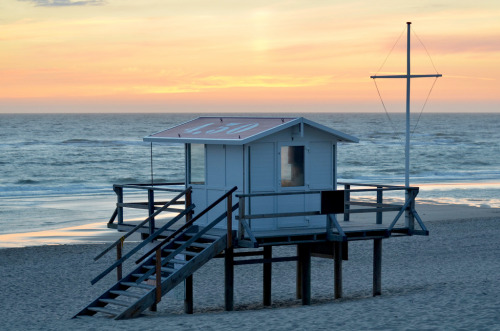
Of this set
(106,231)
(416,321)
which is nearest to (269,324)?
(416,321)

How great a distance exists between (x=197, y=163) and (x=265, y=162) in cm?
176

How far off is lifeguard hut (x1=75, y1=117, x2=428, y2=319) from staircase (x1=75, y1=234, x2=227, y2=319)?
0.07 feet

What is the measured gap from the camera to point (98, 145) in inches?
4006

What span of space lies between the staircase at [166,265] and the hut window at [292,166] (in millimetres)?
1575

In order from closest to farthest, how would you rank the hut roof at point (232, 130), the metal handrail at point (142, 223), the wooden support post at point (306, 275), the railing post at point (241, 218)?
the railing post at point (241, 218) < the hut roof at point (232, 130) < the metal handrail at point (142, 223) < the wooden support post at point (306, 275)

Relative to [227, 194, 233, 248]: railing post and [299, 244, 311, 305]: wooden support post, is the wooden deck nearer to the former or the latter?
[227, 194, 233, 248]: railing post

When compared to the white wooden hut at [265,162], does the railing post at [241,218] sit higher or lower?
lower

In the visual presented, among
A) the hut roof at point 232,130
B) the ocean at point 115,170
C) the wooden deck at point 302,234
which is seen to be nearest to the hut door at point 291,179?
the wooden deck at point 302,234

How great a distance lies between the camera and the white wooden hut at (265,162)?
16.0 m

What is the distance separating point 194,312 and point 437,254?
10.7 meters

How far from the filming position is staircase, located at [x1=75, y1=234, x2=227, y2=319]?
49.1 feet

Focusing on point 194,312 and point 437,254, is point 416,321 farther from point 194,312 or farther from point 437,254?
point 437,254

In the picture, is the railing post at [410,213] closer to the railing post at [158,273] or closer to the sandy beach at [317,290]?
the sandy beach at [317,290]

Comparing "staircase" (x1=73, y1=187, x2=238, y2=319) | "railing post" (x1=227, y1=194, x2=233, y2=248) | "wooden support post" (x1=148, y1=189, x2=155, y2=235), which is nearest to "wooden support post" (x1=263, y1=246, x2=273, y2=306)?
"staircase" (x1=73, y1=187, x2=238, y2=319)
